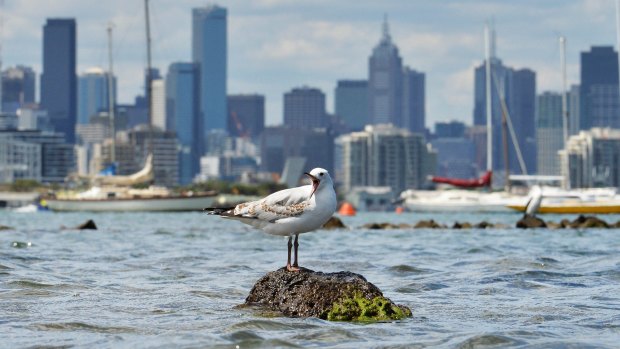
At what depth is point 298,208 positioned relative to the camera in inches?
698

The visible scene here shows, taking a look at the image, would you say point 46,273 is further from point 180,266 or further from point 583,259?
point 583,259

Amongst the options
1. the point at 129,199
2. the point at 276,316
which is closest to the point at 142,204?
the point at 129,199

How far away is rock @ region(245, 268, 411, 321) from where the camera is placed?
58.4ft

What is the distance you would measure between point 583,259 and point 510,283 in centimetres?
831

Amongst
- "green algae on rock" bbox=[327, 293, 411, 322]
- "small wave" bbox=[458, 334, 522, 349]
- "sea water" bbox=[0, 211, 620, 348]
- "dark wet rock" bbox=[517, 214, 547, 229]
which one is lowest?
"dark wet rock" bbox=[517, 214, 547, 229]

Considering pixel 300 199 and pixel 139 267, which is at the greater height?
pixel 300 199

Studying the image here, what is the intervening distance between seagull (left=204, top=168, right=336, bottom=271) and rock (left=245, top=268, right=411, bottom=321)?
270mm

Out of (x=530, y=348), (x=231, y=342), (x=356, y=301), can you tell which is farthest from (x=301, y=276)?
(x=530, y=348)

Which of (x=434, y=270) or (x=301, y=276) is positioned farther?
(x=434, y=270)

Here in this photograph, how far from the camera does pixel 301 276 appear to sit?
59.7 ft

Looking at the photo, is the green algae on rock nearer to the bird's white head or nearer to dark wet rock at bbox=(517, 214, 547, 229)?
the bird's white head

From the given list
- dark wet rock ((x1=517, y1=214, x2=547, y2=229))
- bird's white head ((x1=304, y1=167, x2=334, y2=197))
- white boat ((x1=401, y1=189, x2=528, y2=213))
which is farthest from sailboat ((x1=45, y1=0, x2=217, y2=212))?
bird's white head ((x1=304, y1=167, x2=334, y2=197))

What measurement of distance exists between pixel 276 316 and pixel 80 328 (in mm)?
2436

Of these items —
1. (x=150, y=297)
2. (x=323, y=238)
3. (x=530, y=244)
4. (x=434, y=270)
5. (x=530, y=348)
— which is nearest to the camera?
(x=530, y=348)
